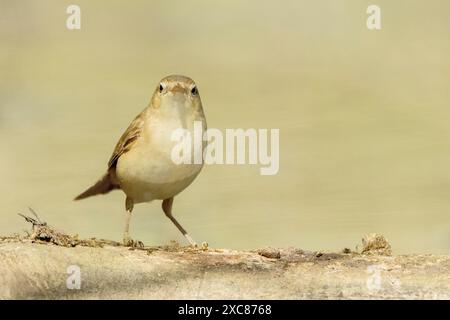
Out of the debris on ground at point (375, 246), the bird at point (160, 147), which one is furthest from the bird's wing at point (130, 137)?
the debris on ground at point (375, 246)

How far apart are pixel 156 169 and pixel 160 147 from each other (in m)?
0.16

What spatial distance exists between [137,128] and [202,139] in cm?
58

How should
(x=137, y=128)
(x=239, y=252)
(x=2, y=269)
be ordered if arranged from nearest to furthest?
1. (x=2, y=269)
2. (x=239, y=252)
3. (x=137, y=128)

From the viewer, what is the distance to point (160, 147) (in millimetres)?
7195

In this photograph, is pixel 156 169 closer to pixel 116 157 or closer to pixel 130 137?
pixel 130 137

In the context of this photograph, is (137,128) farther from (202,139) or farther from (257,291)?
(257,291)

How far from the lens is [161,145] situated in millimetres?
7207

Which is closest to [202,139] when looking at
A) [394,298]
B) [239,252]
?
[239,252]

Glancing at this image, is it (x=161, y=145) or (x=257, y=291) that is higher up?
(x=161, y=145)

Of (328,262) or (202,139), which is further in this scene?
(202,139)

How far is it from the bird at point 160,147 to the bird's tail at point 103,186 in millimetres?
534

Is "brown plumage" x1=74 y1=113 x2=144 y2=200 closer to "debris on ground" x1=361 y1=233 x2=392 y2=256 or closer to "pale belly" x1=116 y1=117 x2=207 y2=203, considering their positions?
"pale belly" x1=116 y1=117 x2=207 y2=203
